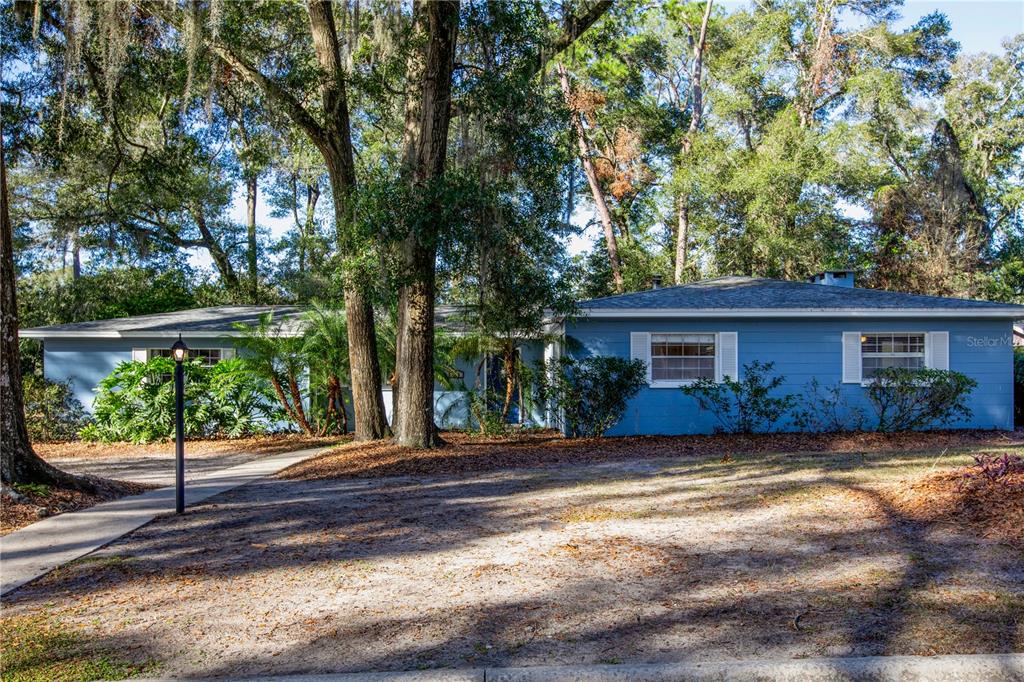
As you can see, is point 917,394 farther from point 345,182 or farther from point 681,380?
point 345,182

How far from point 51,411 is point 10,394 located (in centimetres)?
984

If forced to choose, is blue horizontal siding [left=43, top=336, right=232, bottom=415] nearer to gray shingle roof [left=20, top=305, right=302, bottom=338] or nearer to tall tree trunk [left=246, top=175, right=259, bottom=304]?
gray shingle roof [left=20, top=305, right=302, bottom=338]

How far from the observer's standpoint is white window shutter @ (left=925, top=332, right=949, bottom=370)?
1448cm

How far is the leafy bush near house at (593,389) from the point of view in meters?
13.1

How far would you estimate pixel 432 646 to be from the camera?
389 centimetres

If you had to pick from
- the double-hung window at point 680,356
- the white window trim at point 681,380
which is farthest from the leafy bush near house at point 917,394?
the double-hung window at point 680,356

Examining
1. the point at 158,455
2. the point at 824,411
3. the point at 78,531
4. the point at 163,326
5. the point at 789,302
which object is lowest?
the point at 158,455

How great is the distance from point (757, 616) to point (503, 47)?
1083 centimetres

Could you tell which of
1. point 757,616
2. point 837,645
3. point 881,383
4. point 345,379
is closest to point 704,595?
point 757,616

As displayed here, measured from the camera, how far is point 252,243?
1074 inches

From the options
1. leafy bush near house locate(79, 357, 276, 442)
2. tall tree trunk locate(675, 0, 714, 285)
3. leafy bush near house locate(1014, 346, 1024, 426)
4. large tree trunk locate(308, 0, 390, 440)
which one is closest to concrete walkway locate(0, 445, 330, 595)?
large tree trunk locate(308, 0, 390, 440)

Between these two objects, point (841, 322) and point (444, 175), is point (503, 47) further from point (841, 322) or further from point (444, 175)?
point (841, 322)

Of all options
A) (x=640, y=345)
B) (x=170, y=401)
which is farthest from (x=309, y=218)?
(x=640, y=345)

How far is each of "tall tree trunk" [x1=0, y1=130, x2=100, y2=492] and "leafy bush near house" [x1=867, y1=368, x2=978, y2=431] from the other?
1214cm
